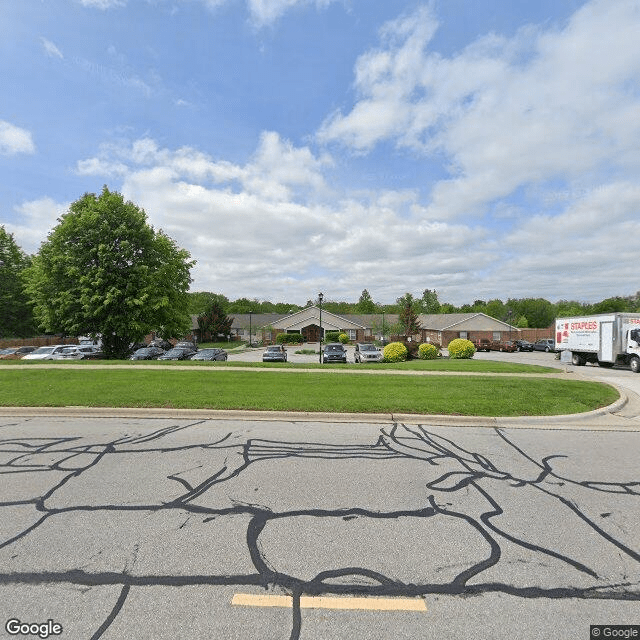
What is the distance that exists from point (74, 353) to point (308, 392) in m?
21.9

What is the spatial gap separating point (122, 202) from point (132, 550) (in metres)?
24.5

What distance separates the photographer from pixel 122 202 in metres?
23.1

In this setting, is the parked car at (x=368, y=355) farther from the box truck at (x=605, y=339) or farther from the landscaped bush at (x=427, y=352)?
the box truck at (x=605, y=339)

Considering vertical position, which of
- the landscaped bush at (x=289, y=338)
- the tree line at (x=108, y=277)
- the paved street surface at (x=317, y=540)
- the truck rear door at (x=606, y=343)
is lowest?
the landscaped bush at (x=289, y=338)

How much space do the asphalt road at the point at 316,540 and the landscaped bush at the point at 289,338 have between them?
49.4 m

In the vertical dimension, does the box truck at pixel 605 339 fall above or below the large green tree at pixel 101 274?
below

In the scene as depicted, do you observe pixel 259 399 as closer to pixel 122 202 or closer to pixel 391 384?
pixel 391 384

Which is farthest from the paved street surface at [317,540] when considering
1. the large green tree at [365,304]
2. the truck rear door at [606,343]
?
the large green tree at [365,304]

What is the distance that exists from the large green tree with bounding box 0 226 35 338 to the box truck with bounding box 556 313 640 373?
163ft

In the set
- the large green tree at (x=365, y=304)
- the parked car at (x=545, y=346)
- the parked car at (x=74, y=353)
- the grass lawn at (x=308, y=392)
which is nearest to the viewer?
the grass lawn at (x=308, y=392)

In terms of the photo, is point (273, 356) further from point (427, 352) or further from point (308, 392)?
point (308, 392)

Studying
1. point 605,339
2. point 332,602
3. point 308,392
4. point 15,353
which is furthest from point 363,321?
point 332,602

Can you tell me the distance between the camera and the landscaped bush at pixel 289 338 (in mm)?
55875

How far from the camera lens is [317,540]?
11.5 feet
